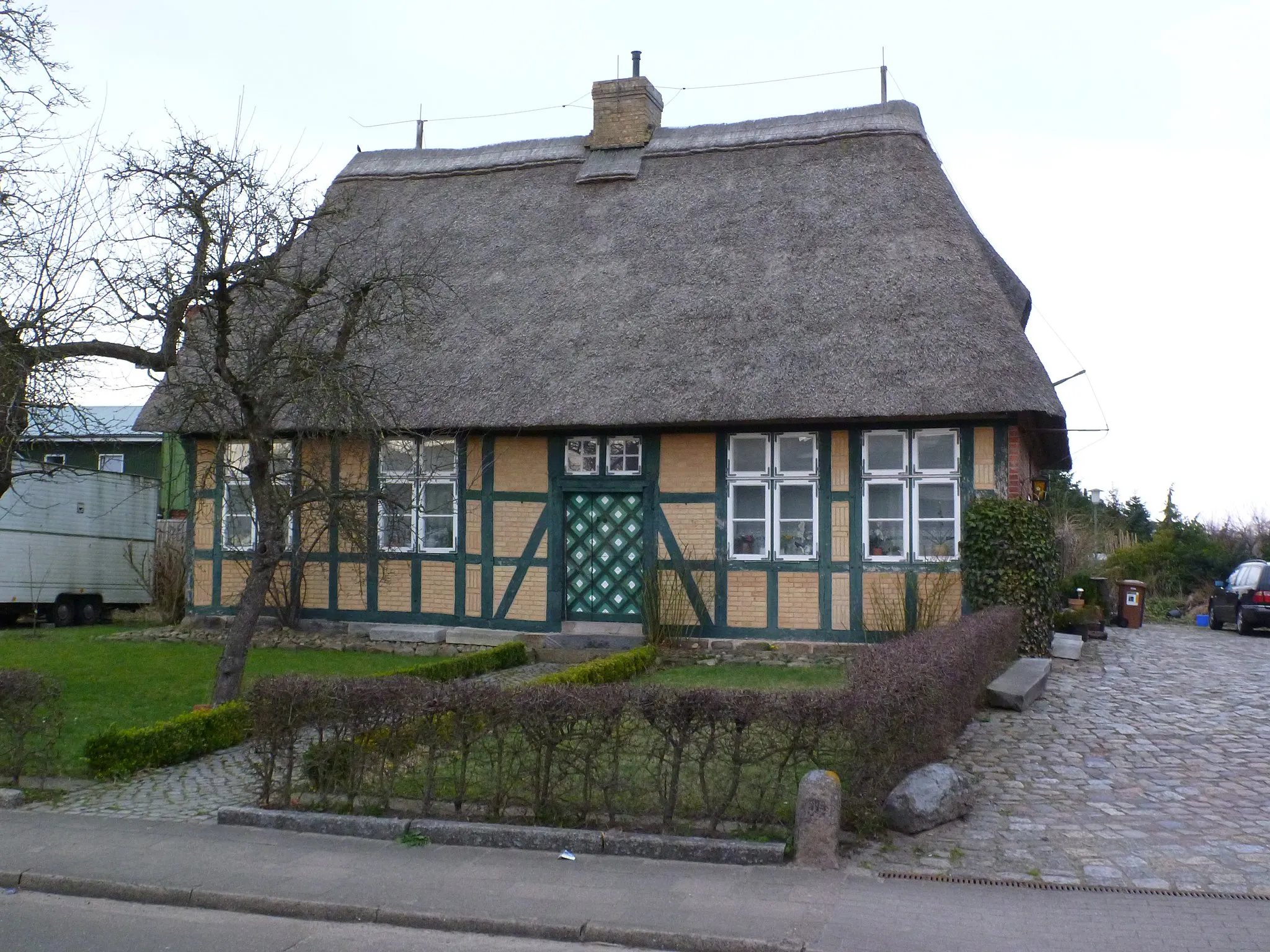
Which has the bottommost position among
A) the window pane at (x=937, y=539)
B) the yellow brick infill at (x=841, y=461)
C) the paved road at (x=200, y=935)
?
the paved road at (x=200, y=935)

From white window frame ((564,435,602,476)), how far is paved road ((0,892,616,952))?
10.2m

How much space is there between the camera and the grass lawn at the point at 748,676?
12.5 metres

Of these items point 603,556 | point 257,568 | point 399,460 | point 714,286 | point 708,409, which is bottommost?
point 257,568

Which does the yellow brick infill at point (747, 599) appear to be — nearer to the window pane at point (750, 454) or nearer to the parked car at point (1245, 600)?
the window pane at point (750, 454)

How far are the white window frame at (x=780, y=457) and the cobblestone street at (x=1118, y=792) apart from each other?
3934 mm

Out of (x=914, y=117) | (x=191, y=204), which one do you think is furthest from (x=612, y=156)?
(x=191, y=204)

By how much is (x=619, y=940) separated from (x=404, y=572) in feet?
38.3

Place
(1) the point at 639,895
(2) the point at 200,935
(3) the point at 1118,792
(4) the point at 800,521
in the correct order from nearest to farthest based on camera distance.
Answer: (2) the point at 200,935, (1) the point at 639,895, (3) the point at 1118,792, (4) the point at 800,521

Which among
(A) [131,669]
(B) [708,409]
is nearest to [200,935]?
(A) [131,669]

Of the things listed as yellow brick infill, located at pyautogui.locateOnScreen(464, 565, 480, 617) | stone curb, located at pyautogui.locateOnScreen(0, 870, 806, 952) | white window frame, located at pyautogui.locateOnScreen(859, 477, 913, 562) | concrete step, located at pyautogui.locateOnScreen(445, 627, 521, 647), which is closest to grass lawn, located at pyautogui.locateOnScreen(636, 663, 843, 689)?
white window frame, located at pyautogui.locateOnScreen(859, 477, 913, 562)

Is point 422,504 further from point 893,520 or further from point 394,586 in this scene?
point 893,520

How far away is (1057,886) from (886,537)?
8768 mm

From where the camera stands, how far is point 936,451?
14695 millimetres

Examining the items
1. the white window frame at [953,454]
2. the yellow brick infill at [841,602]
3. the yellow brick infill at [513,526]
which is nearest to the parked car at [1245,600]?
the white window frame at [953,454]
